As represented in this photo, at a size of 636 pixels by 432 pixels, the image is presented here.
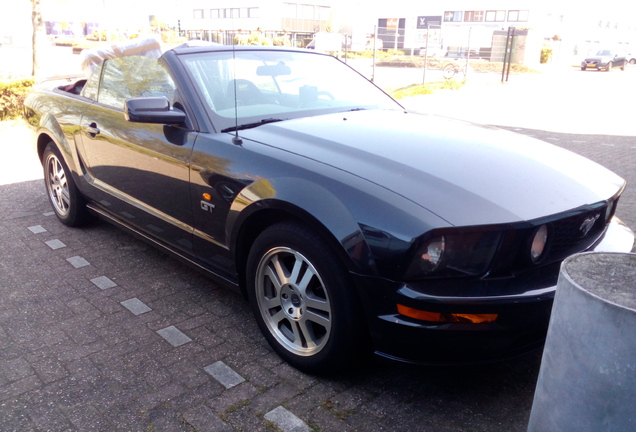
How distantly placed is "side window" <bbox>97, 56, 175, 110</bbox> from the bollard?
2503 mm

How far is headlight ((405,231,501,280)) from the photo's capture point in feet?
6.96

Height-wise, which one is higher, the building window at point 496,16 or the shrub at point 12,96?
the building window at point 496,16

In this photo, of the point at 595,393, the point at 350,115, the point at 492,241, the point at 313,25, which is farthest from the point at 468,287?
the point at 313,25

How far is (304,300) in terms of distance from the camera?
2.55 metres

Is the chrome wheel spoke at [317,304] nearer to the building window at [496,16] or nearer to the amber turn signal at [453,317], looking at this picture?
the amber turn signal at [453,317]

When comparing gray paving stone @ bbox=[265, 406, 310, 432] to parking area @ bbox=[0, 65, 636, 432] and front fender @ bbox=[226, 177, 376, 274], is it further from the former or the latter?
front fender @ bbox=[226, 177, 376, 274]

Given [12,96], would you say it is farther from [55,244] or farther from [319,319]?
[319,319]

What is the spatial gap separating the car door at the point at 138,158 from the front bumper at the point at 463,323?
1399mm

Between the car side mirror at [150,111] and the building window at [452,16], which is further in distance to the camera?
the building window at [452,16]

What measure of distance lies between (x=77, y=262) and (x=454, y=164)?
2.91 meters

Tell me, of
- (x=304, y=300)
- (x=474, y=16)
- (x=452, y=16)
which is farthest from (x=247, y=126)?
(x=452, y=16)

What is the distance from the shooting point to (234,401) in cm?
250

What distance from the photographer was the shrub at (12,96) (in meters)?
9.67

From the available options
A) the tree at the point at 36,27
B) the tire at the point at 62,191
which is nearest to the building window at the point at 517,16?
the tree at the point at 36,27
